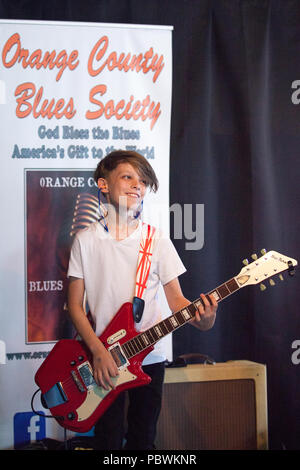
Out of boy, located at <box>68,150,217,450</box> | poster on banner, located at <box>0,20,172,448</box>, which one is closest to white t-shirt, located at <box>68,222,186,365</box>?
boy, located at <box>68,150,217,450</box>

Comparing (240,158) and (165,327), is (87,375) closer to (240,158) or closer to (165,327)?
(165,327)

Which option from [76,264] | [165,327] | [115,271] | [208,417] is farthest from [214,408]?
[76,264]

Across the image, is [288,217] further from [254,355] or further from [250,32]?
[250,32]

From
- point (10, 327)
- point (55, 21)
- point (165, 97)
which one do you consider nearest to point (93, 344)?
point (10, 327)

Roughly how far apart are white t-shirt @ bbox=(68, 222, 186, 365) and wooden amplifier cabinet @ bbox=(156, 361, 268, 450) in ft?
1.54

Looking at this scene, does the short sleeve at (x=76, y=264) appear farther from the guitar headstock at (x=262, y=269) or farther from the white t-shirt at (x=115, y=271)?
the guitar headstock at (x=262, y=269)

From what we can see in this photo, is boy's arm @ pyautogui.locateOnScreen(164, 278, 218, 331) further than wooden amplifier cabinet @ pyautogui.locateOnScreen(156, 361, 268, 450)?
No

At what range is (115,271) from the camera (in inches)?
85.7

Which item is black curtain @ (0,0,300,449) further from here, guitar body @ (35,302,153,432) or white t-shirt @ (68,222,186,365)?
guitar body @ (35,302,153,432)

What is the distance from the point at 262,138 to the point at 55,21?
4.64ft

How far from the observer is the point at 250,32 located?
318cm

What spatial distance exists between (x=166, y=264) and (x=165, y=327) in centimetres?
28

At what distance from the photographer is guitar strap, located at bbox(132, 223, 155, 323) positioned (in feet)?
6.91

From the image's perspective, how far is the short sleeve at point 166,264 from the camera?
2234 millimetres
